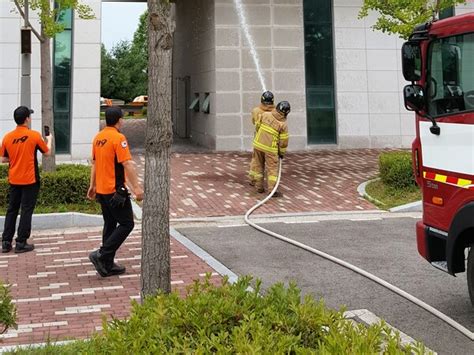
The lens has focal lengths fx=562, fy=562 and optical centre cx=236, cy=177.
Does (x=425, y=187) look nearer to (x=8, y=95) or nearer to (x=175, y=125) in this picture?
(x=8, y=95)

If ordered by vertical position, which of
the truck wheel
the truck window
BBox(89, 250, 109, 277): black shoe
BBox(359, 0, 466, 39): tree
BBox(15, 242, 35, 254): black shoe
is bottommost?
BBox(15, 242, 35, 254): black shoe

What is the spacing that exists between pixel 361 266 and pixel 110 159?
10.7ft

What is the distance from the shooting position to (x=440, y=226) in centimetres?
502

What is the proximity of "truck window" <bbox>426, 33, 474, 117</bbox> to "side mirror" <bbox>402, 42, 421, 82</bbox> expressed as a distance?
10 cm

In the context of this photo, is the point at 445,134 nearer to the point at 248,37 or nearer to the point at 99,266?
the point at 99,266

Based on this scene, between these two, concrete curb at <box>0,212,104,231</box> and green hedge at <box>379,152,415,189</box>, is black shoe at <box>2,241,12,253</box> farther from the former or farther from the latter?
green hedge at <box>379,152,415,189</box>

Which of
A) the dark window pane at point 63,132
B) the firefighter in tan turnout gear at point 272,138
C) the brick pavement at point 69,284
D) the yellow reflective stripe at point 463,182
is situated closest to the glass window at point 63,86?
the dark window pane at point 63,132

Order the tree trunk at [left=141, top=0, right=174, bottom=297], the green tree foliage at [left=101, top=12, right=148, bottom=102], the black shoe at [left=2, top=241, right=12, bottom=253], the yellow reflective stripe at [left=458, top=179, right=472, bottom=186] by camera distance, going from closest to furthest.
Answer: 1. the tree trunk at [left=141, top=0, right=174, bottom=297]
2. the yellow reflective stripe at [left=458, top=179, right=472, bottom=186]
3. the black shoe at [left=2, top=241, right=12, bottom=253]
4. the green tree foliage at [left=101, top=12, right=148, bottom=102]

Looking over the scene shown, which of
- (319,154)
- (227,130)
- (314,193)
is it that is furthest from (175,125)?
(314,193)

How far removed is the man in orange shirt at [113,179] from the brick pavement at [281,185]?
4.03m

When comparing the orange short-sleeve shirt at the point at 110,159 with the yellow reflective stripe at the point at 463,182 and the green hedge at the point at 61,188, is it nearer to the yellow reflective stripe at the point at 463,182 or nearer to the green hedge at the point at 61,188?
the yellow reflective stripe at the point at 463,182

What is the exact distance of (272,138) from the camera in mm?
11633

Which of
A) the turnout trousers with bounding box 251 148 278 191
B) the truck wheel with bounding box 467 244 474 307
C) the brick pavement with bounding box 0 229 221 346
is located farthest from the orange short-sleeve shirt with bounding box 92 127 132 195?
the turnout trousers with bounding box 251 148 278 191

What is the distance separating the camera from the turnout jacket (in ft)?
37.9
